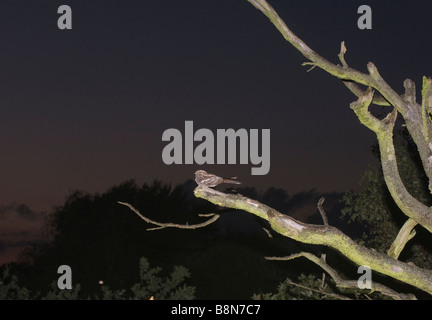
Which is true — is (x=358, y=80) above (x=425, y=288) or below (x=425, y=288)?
above

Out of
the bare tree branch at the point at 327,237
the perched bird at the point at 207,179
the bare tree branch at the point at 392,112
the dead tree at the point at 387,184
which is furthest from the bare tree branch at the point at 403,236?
the perched bird at the point at 207,179

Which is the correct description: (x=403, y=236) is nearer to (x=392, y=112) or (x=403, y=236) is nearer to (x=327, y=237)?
(x=327, y=237)

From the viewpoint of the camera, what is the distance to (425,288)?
684cm

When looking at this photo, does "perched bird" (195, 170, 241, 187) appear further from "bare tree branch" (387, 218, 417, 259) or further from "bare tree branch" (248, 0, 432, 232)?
"bare tree branch" (387, 218, 417, 259)

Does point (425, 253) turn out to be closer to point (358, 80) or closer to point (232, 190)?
point (358, 80)

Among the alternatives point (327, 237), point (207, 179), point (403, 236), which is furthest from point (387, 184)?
point (207, 179)

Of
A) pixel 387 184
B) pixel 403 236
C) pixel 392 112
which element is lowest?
pixel 403 236

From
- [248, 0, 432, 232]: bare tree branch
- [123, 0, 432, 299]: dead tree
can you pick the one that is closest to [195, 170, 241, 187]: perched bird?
[123, 0, 432, 299]: dead tree

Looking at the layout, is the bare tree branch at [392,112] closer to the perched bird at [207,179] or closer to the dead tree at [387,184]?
the dead tree at [387,184]

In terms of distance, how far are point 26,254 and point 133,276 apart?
7833mm

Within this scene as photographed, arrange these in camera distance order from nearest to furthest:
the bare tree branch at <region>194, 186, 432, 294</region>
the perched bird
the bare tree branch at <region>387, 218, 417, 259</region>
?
the bare tree branch at <region>194, 186, 432, 294</region>, the perched bird, the bare tree branch at <region>387, 218, 417, 259</region>
